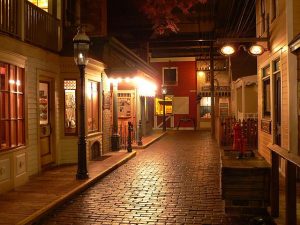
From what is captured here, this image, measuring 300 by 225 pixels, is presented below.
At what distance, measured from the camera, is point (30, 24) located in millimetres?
10547

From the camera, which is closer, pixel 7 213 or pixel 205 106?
pixel 7 213

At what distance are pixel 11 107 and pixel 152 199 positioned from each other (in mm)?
3887

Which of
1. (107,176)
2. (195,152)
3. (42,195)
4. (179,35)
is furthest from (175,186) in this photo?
(179,35)

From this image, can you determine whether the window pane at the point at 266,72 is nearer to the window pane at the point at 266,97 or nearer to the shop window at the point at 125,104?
the window pane at the point at 266,97

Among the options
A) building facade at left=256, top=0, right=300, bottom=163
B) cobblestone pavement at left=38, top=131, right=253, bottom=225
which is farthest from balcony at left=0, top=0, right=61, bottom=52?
building facade at left=256, top=0, right=300, bottom=163

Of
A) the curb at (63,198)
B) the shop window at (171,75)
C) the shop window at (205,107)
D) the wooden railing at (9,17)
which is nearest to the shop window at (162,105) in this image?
the shop window at (171,75)

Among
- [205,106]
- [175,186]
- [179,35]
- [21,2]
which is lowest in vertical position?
[175,186]

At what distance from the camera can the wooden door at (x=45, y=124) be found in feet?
37.6

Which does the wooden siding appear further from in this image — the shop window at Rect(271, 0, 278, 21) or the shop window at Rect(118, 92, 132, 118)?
the shop window at Rect(118, 92, 132, 118)

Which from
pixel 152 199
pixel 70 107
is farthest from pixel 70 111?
pixel 152 199

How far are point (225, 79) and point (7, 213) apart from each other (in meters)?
29.8

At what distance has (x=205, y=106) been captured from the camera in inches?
1393

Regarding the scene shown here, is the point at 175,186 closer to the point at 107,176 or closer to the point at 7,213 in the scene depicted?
the point at 107,176

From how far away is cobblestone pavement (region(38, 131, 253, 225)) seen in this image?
6895 mm
